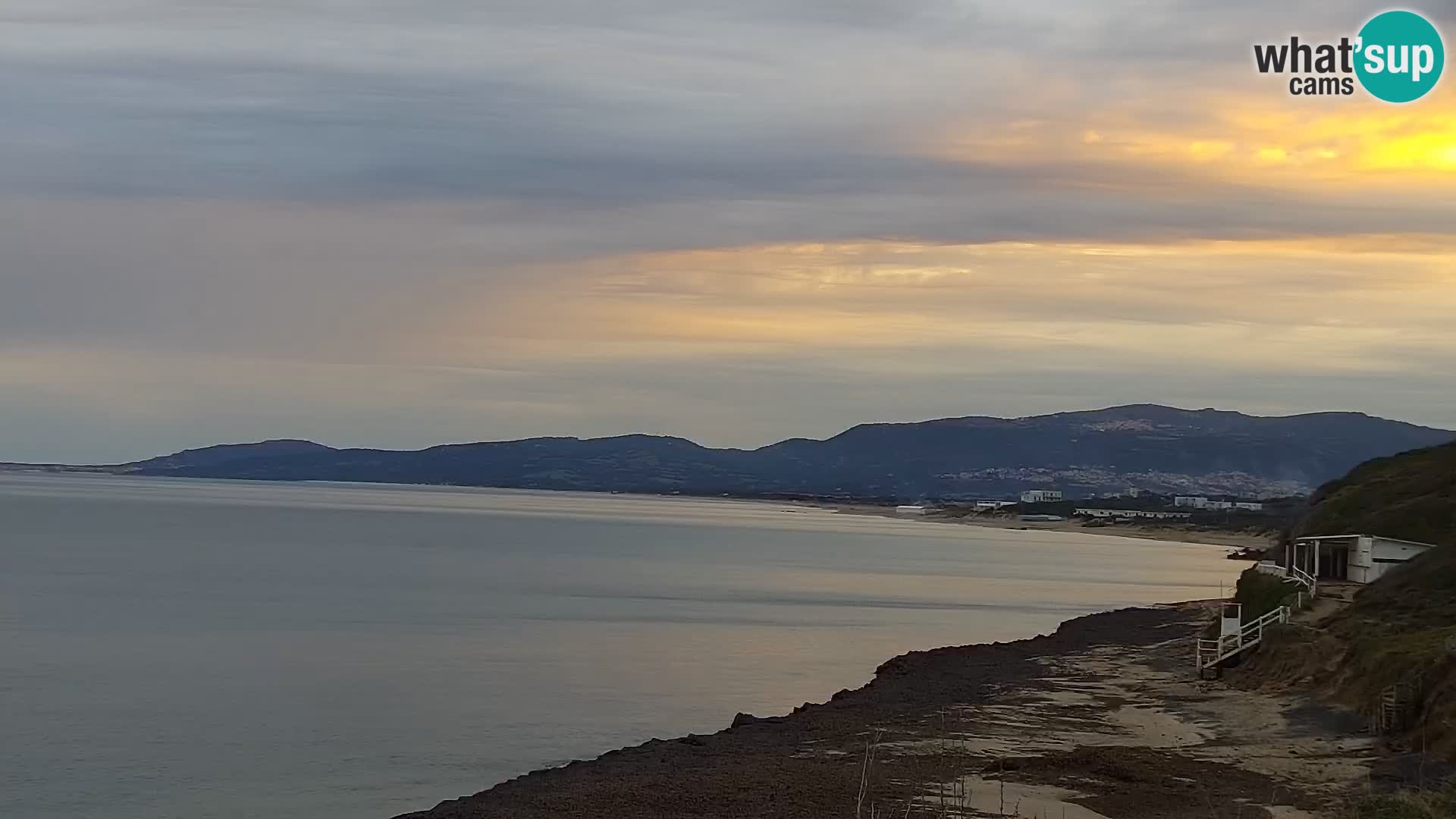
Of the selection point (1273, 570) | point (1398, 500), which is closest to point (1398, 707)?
point (1273, 570)

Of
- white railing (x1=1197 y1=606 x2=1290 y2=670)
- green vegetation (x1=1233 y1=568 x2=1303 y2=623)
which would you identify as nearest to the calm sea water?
white railing (x1=1197 y1=606 x2=1290 y2=670)

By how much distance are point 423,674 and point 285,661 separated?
458 cm

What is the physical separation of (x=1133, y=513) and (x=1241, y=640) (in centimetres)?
15511

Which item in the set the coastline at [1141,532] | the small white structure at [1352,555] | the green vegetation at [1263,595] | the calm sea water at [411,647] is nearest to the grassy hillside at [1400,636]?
the small white structure at [1352,555]

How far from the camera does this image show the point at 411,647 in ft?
129

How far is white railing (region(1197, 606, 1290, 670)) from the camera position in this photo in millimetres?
29359

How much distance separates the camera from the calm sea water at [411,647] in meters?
22.7

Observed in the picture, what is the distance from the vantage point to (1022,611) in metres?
53.0

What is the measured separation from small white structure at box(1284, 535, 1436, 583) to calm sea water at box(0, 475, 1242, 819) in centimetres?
881

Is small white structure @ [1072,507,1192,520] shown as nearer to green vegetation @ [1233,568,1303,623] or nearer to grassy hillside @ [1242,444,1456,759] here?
grassy hillside @ [1242,444,1456,759]

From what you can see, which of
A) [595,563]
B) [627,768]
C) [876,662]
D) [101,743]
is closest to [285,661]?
[101,743]

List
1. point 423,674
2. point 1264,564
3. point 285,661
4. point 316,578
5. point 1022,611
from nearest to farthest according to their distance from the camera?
point 423,674
point 285,661
point 1264,564
point 1022,611
point 316,578

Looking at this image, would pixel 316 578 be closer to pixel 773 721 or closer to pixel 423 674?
pixel 423 674

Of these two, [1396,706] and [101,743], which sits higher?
[1396,706]
